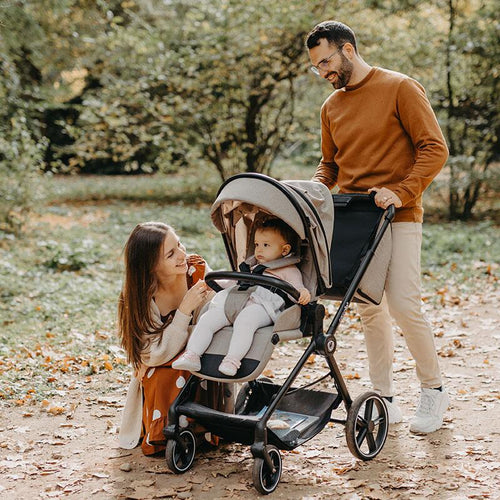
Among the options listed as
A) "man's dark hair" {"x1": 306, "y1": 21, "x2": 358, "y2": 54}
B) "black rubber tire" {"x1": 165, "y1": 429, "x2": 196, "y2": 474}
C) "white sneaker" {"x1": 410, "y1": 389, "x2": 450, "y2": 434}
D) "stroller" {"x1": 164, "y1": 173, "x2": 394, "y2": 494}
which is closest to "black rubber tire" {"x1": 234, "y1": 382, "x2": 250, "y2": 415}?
"stroller" {"x1": 164, "y1": 173, "x2": 394, "y2": 494}

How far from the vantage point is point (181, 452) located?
147 inches

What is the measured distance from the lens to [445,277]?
8422 mm

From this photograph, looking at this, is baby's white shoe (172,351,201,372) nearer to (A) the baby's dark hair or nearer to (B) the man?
(A) the baby's dark hair

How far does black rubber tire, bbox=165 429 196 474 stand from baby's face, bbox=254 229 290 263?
3.44 ft

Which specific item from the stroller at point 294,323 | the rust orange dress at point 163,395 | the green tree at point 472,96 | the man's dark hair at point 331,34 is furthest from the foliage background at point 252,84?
the stroller at point 294,323

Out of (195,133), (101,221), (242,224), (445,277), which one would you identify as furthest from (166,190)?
(242,224)

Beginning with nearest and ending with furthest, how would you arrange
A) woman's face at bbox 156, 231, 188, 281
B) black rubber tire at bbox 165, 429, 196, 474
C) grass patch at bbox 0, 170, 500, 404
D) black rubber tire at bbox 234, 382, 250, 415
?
1. black rubber tire at bbox 165, 429, 196, 474
2. woman's face at bbox 156, 231, 188, 281
3. black rubber tire at bbox 234, 382, 250, 415
4. grass patch at bbox 0, 170, 500, 404

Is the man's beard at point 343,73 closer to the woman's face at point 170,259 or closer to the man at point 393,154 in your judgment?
the man at point 393,154

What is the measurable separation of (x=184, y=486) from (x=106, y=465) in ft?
1.99

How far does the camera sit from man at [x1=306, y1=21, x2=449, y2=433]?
12.8 feet

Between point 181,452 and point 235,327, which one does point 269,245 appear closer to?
point 235,327

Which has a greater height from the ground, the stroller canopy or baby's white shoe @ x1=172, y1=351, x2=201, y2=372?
Result: the stroller canopy

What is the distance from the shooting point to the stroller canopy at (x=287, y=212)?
11.4 ft

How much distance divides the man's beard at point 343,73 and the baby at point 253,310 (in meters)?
0.94
